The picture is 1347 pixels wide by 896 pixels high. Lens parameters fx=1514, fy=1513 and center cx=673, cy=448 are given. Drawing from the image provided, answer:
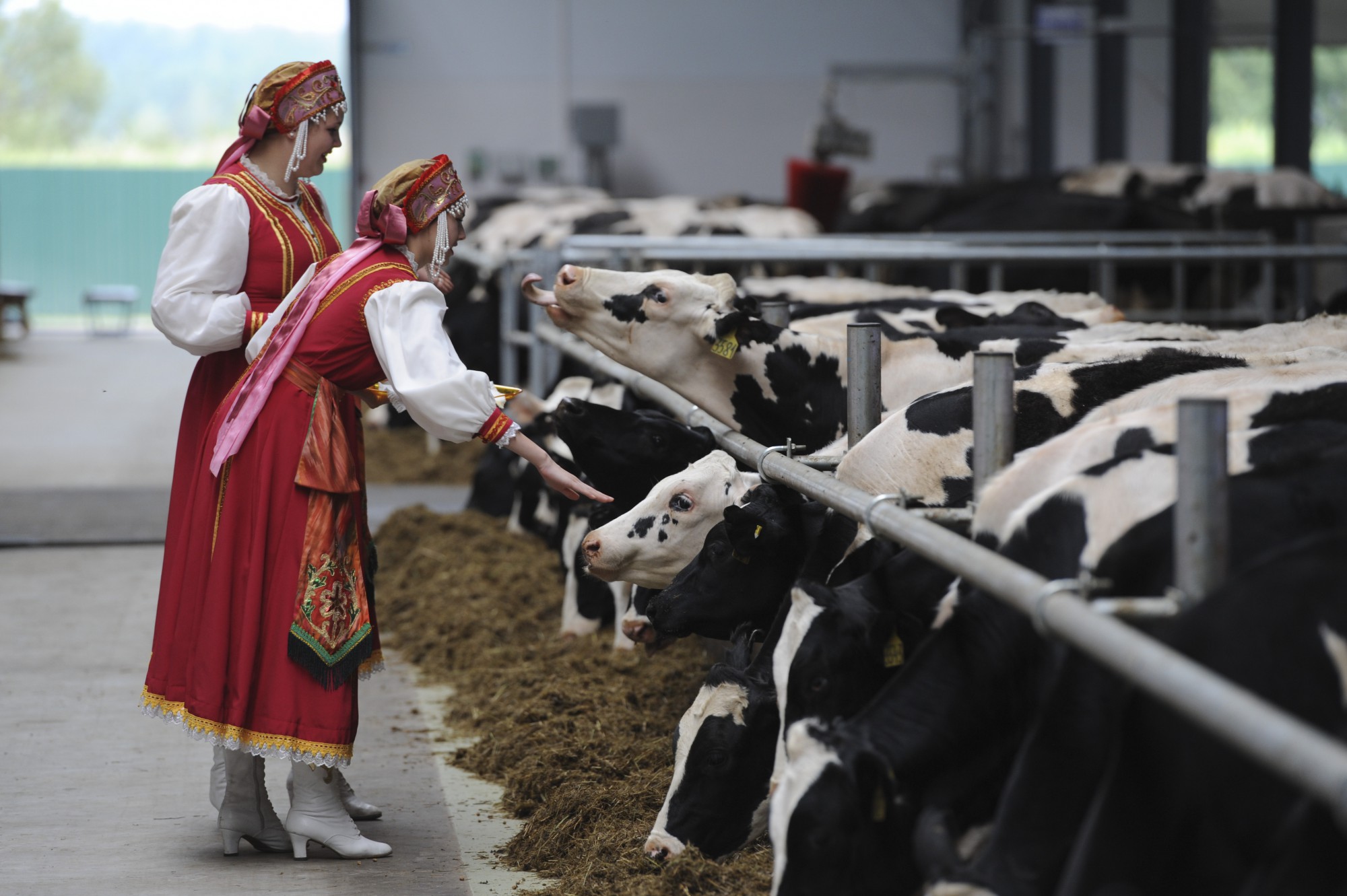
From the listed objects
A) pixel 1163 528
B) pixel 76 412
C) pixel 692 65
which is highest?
pixel 692 65

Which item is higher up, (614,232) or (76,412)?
(614,232)

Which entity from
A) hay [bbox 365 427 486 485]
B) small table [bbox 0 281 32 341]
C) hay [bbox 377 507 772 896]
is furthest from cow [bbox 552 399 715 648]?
small table [bbox 0 281 32 341]

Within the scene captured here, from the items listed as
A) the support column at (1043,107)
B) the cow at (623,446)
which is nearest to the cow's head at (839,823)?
the cow at (623,446)

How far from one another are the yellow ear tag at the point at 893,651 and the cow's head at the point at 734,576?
0.82 metres

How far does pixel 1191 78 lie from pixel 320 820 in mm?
12850

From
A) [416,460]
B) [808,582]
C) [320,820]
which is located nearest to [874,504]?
[808,582]

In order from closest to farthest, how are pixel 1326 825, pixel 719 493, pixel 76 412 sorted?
1. pixel 1326 825
2. pixel 719 493
3. pixel 76 412

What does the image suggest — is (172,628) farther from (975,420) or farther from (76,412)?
(76,412)

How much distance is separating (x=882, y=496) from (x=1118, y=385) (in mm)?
1238

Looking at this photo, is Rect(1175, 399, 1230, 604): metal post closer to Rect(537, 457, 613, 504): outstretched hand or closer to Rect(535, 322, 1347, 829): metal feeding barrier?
Rect(535, 322, 1347, 829): metal feeding barrier

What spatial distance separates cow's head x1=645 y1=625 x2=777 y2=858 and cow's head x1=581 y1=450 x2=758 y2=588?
73cm

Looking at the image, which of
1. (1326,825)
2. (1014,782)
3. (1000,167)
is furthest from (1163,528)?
(1000,167)

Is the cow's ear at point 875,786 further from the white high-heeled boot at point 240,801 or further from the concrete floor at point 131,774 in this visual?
the white high-heeled boot at point 240,801

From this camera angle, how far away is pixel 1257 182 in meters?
11.3
